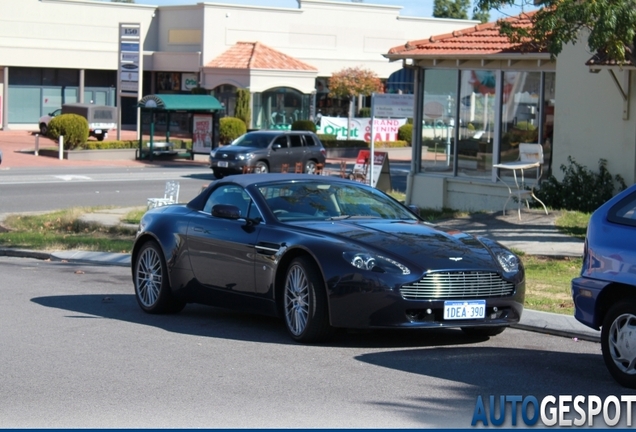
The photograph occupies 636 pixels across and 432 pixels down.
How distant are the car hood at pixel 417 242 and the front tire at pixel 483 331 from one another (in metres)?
0.72

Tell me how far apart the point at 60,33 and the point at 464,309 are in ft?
170

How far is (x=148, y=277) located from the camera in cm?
1027

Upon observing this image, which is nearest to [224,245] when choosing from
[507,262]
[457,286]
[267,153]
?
[457,286]

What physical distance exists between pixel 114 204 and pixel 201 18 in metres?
33.2

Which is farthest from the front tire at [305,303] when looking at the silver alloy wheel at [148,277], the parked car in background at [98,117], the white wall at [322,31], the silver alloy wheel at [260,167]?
the white wall at [322,31]

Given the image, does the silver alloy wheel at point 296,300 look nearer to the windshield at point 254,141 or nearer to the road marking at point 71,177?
the road marking at point 71,177

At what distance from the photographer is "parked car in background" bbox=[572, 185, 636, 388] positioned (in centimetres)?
687

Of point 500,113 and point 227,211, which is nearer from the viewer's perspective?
point 227,211

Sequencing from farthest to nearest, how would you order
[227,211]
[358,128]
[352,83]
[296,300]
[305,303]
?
[352,83] < [358,128] < [227,211] < [296,300] < [305,303]

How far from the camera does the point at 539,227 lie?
1723 cm

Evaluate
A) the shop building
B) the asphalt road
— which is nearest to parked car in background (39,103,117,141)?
the shop building

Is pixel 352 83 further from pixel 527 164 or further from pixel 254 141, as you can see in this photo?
pixel 527 164

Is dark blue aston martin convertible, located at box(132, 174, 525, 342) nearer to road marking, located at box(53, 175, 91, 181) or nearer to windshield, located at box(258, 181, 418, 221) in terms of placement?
windshield, located at box(258, 181, 418, 221)

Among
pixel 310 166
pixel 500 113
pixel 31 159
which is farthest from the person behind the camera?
pixel 31 159
